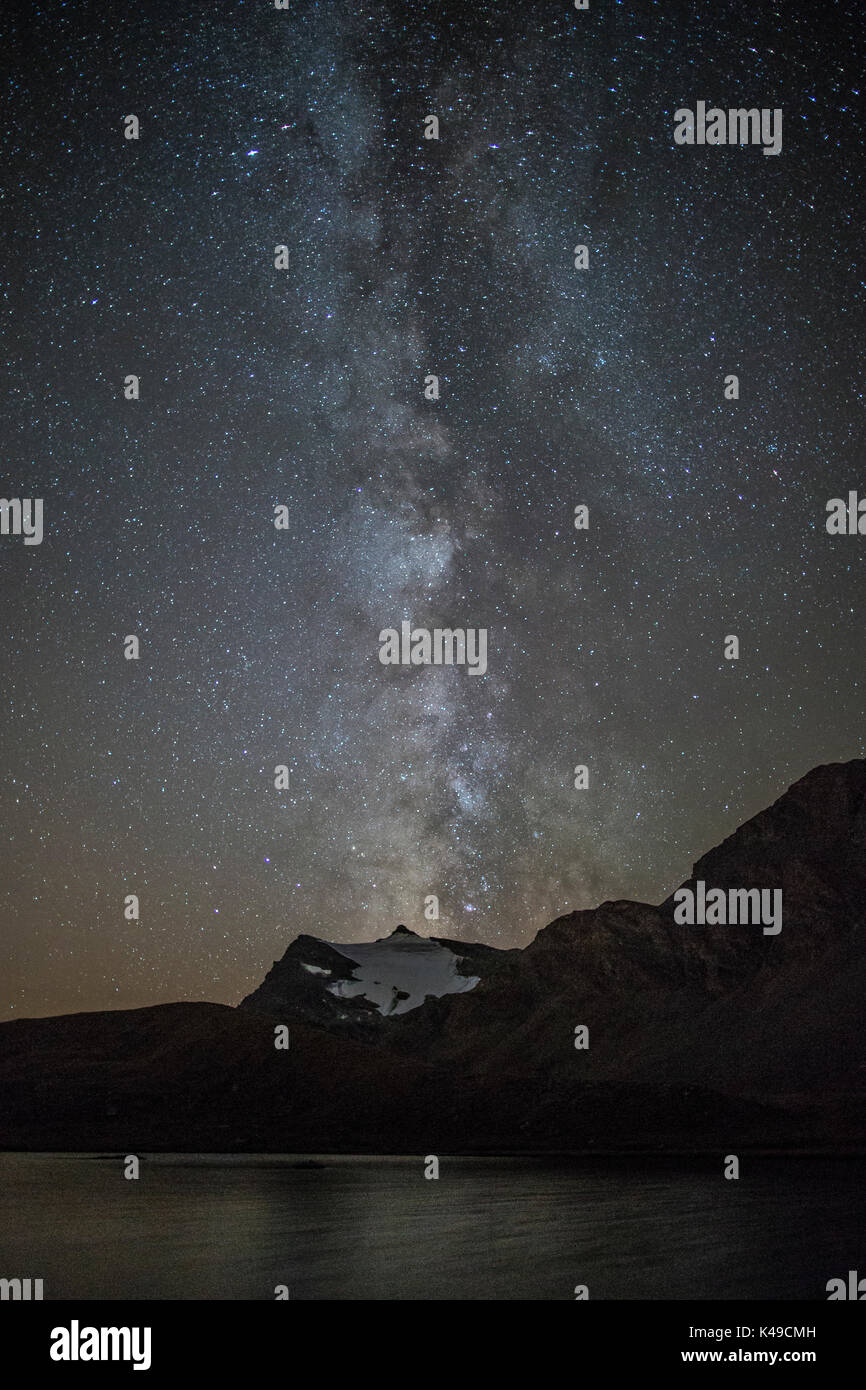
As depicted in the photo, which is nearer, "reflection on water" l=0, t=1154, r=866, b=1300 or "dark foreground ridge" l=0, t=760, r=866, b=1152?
"reflection on water" l=0, t=1154, r=866, b=1300

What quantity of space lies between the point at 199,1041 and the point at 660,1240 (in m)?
126

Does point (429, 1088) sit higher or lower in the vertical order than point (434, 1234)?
lower

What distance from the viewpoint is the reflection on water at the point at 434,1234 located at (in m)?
37.8

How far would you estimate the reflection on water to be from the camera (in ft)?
124

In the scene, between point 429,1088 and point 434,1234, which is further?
point 429,1088

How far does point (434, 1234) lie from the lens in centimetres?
5384

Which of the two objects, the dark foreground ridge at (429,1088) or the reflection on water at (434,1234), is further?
the dark foreground ridge at (429,1088)

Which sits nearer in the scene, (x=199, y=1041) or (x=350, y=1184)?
(x=350, y=1184)
